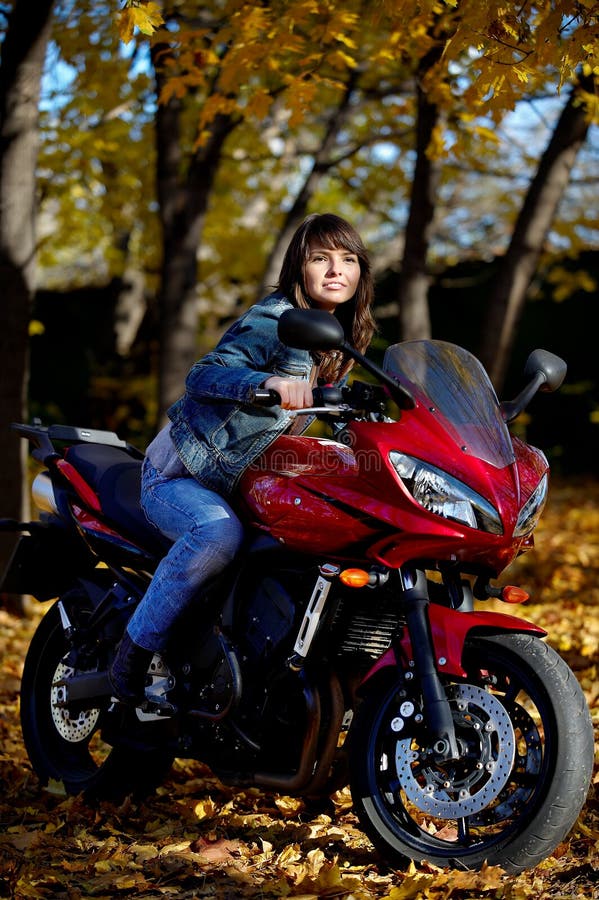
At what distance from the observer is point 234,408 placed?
3.56 metres

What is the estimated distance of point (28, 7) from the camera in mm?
6500

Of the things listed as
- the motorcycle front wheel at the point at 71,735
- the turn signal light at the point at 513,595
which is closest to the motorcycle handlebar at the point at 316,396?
the turn signal light at the point at 513,595

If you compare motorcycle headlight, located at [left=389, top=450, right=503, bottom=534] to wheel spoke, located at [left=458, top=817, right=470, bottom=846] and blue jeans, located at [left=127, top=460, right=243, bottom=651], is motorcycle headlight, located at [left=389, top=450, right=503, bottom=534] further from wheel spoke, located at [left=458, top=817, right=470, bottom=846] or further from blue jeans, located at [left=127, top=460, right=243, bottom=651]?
wheel spoke, located at [left=458, top=817, right=470, bottom=846]

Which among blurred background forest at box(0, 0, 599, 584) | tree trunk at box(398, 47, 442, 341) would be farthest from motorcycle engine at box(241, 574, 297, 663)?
tree trunk at box(398, 47, 442, 341)

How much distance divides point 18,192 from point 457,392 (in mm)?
4333

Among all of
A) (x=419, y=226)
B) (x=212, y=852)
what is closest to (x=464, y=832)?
(x=212, y=852)

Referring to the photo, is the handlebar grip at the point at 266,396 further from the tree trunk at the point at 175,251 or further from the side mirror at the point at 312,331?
the tree trunk at the point at 175,251

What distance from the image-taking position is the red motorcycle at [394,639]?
9.79 feet

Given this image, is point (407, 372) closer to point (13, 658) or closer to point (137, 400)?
point (13, 658)

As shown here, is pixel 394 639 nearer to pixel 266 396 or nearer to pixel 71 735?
pixel 266 396

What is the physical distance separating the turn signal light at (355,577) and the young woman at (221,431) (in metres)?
A: 0.49

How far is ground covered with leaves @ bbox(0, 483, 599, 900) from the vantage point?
3111mm

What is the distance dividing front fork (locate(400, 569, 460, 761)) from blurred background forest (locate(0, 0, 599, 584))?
147 centimetres

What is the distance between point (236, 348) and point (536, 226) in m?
4.09
